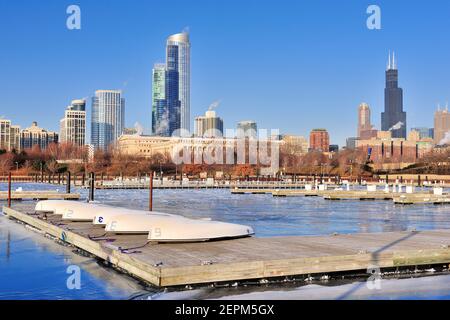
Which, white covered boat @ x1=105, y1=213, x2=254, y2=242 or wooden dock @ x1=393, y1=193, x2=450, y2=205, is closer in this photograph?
white covered boat @ x1=105, y1=213, x2=254, y2=242

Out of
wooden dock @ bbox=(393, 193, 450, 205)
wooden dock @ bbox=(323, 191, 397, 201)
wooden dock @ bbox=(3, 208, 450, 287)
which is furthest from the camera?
wooden dock @ bbox=(323, 191, 397, 201)

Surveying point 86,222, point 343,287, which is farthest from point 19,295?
point 86,222

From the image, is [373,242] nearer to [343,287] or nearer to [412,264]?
[412,264]

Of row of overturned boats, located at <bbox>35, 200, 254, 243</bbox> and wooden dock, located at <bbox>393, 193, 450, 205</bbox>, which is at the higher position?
row of overturned boats, located at <bbox>35, 200, 254, 243</bbox>

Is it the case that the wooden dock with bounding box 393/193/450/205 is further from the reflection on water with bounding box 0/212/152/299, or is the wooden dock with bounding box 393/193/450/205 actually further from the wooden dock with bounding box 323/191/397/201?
the reflection on water with bounding box 0/212/152/299

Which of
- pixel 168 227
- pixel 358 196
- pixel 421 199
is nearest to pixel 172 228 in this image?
pixel 168 227

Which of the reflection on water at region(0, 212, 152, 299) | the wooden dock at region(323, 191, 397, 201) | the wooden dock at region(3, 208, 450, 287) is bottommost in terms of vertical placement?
the wooden dock at region(323, 191, 397, 201)

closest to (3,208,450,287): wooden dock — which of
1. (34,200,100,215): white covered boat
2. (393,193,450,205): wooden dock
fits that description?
(34,200,100,215): white covered boat

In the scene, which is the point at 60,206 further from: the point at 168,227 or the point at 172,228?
the point at 172,228

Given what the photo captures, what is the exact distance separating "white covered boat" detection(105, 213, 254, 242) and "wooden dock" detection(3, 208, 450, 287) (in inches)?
8.7

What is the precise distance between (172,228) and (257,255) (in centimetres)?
258

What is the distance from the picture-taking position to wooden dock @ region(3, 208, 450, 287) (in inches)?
421
